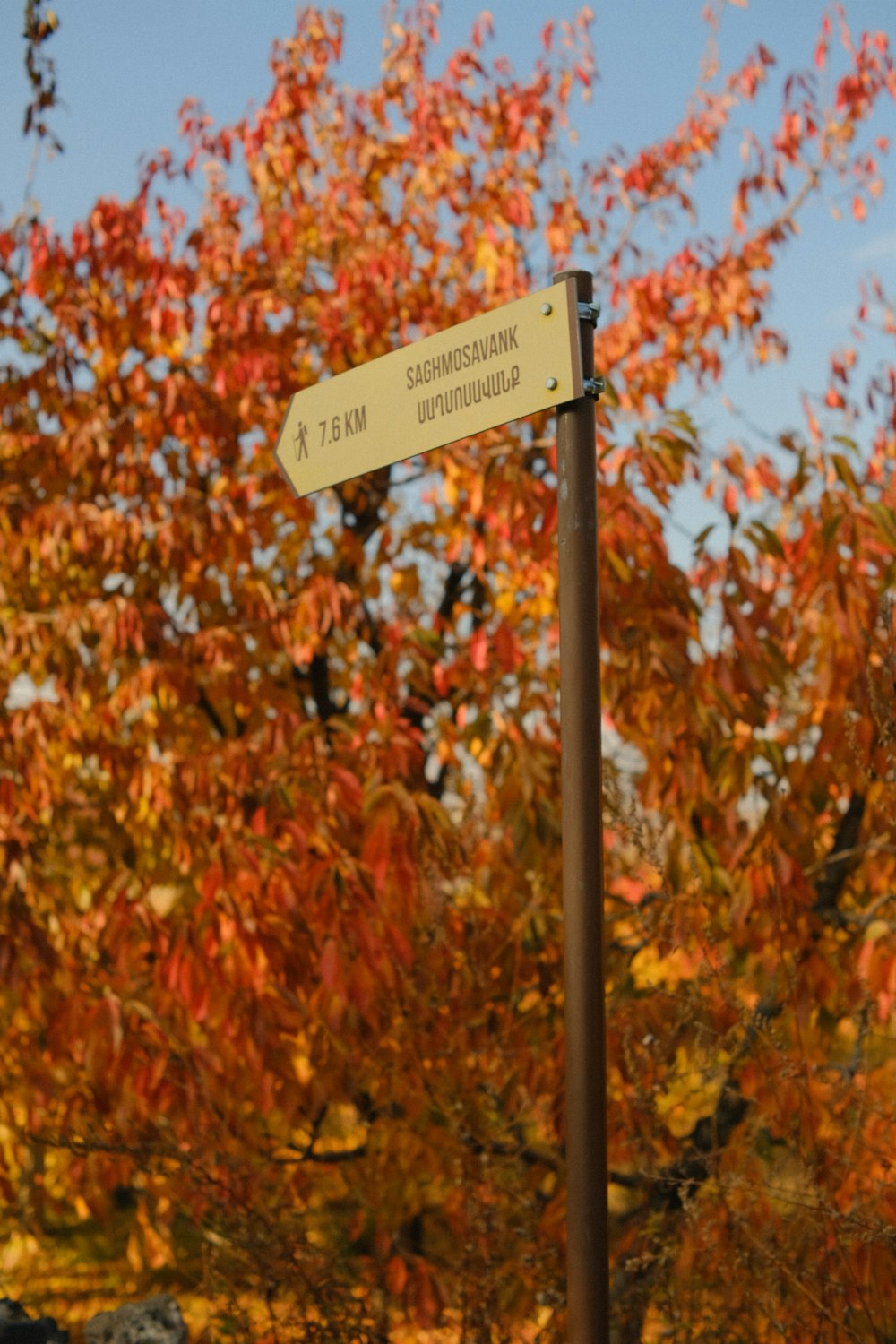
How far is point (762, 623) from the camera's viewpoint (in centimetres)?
256

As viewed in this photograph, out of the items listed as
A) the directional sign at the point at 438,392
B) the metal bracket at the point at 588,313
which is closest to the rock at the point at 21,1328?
the directional sign at the point at 438,392

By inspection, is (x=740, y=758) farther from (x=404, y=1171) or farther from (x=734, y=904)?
(x=404, y=1171)

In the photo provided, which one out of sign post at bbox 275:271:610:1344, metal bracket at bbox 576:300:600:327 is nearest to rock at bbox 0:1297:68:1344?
sign post at bbox 275:271:610:1344

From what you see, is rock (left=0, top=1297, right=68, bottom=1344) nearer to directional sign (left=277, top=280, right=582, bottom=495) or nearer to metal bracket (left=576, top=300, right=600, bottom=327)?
directional sign (left=277, top=280, right=582, bottom=495)

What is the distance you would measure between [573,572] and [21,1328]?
6.01 ft

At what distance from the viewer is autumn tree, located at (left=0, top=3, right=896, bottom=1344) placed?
2.33 m

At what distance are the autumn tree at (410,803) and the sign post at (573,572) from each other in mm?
510

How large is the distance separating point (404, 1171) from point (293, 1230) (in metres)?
0.66

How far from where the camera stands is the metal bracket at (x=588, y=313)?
1.51 m

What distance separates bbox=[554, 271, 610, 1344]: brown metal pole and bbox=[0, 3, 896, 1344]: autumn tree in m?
0.50

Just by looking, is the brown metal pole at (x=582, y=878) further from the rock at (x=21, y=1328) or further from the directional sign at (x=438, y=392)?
the rock at (x=21, y=1328)

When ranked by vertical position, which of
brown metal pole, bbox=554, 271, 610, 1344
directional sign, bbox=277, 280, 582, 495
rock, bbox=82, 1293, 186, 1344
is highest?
directional sign, bbox=277, 280, 582, 495

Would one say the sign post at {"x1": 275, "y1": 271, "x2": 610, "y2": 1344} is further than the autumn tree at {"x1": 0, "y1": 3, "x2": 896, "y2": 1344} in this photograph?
No

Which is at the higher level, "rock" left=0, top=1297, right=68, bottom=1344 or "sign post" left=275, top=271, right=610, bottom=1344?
"sign post" left=275, top=271, right=610, bottom=1344
